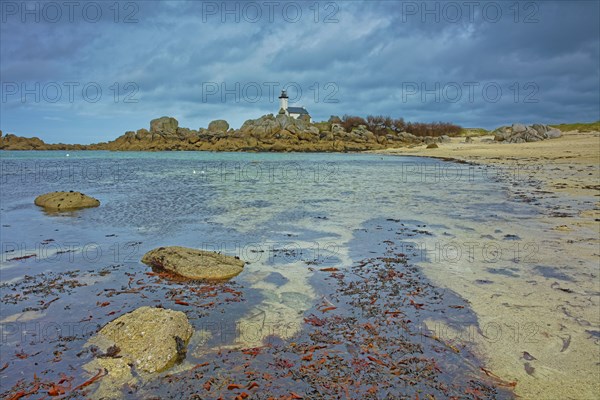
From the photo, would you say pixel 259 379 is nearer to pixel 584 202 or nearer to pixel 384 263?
pixel 384 263

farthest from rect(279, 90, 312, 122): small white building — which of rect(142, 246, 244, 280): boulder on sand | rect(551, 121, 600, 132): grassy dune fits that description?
rect(142, 246, 244, 280): boulder on sand

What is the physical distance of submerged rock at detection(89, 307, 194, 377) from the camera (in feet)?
15.1

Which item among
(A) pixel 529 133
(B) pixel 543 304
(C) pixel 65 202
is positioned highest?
(A) pixel 529 133

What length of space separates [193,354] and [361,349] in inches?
79.2

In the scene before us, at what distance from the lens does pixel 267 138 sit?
88250mm

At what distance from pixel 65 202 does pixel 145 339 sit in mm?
13207

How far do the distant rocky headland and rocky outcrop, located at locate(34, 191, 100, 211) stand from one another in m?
66.2

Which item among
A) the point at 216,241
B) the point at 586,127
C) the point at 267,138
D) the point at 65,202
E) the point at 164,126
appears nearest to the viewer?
the point at 216,241

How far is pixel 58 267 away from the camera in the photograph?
8.16 m

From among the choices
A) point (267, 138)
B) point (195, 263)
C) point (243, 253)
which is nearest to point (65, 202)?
point (243, 253)

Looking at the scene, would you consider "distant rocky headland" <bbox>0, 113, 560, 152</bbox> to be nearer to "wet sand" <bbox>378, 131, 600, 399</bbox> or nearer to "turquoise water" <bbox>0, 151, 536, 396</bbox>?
"turquoise water" <bbox>0, 151, 536, 396</bbox>

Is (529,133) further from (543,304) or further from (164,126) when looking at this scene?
(164,126)

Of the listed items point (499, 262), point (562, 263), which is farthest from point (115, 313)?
point (562, 263)

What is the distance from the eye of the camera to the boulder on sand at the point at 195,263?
7574mm
